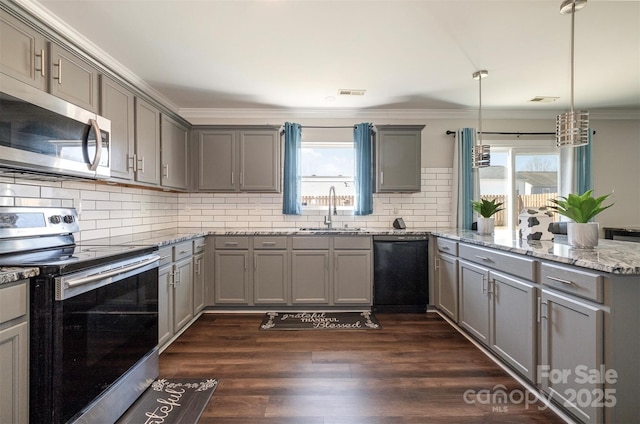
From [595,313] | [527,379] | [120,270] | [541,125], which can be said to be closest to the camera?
[595,313]

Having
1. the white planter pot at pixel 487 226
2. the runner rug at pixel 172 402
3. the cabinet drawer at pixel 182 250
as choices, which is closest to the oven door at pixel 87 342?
the runner rug at pixel 172 402

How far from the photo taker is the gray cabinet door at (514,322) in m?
1.94

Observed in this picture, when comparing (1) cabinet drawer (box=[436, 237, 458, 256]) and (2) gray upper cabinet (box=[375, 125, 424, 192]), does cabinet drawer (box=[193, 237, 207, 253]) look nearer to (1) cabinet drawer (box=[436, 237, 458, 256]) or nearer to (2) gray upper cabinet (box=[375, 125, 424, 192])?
(2) gray upper cabinet (box=[375, 125, 424, 192])

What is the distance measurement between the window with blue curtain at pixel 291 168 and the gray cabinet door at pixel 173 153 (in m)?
1.22

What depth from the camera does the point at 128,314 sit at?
1862mm

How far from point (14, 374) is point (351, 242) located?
2850 millimetres

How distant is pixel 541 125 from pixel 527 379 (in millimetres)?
3667

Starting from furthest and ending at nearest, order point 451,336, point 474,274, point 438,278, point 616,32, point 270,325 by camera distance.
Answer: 1. point 438,278
2. point 270,325
3. point 451,336
4. point 474,274
5. point 616,32

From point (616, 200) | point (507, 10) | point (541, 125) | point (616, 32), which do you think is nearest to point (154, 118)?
point (507, 10)

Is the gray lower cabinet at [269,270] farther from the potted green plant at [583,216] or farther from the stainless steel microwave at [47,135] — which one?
the potted green plant at [583,216]

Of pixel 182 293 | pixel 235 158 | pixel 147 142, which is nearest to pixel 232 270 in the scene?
pixel 182 293

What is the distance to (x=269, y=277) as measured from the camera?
3553 mm

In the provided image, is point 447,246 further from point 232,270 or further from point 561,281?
point 232,270

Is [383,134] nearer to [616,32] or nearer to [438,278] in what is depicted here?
[438,278]
